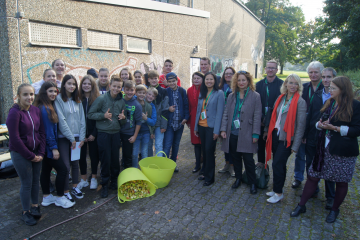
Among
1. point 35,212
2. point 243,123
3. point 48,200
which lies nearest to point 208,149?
point 243,123

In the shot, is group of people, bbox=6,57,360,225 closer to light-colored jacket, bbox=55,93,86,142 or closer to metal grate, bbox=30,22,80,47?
light-colored jacket, bbox=55,93,86,142

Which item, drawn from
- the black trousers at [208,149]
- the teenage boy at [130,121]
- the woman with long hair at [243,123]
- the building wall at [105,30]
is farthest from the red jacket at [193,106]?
the building wall at [105,30]

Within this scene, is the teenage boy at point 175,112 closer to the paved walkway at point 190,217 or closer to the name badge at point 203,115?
the name badge at point 203,115

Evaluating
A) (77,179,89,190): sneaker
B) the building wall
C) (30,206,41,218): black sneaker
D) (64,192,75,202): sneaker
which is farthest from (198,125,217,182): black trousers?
the building wall

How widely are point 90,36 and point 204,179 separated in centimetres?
573

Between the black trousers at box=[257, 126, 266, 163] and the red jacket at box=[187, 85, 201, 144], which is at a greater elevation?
the red jacket at box=[187, 85, 201, 144]

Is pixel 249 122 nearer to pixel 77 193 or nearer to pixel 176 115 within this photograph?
pixel 176 115

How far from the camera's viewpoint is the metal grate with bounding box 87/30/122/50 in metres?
7.51

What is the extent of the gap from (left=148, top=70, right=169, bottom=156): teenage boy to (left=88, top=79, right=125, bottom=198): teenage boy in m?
0.93

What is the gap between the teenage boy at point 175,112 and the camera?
4910mm

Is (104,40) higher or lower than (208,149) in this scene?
higher

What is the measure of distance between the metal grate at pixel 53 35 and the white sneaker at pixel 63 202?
14.3 ft

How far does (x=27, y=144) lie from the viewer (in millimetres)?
3137

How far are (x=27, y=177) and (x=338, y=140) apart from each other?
4.23 m
